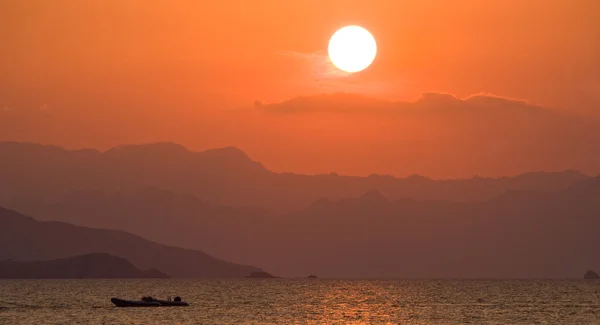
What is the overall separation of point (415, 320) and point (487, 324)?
45.0ft

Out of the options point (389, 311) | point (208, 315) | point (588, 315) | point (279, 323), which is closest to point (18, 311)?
point (208, 315)

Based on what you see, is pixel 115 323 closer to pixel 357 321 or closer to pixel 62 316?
A: pixel 62 316

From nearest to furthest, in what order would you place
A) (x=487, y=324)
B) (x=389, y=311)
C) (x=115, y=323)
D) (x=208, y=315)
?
(x=115, y=323) → (x=487, y=324) → (x=208, y=315) → (x=389, y=311)

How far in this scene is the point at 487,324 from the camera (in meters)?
160

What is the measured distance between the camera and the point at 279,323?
157250 millimetres

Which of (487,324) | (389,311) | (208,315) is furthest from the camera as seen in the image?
(389,311)

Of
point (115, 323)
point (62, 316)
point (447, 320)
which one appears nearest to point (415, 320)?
point (447, 320)

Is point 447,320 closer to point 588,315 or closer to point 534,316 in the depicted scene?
point 534,316

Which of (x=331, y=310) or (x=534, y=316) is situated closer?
(x=534, y=316)

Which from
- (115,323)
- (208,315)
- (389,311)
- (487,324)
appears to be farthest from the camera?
(389,311)

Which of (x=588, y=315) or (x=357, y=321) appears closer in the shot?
(x=357, y=321)

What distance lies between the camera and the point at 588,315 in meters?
186

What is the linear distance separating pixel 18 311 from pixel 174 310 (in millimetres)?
31873

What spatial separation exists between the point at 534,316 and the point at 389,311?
31.0 m
